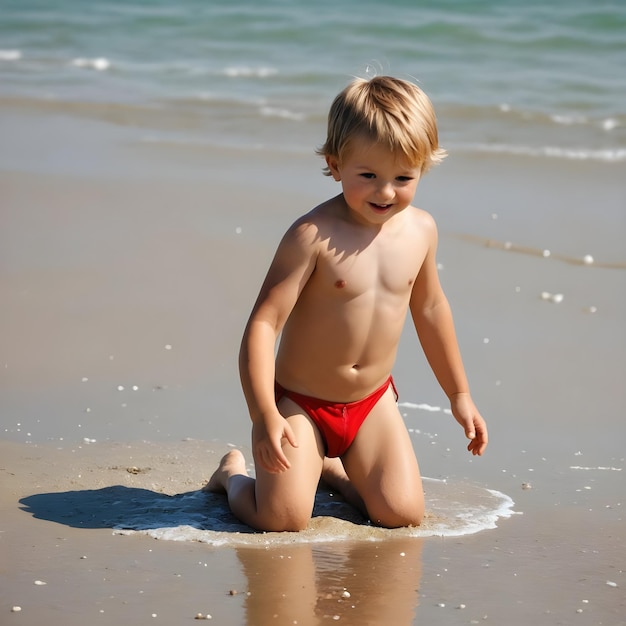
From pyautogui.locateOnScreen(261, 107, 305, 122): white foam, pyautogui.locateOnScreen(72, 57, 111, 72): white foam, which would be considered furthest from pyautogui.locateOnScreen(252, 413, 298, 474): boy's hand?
pyautogui.locateOnScreen(72, 57, 111, 72): white foam

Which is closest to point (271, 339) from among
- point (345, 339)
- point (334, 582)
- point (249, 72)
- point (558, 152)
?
point (345, 339)

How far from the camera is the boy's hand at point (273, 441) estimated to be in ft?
9.95

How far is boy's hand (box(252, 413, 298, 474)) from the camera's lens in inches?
119

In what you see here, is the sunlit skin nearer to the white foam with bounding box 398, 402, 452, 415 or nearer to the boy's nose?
the boy's nose

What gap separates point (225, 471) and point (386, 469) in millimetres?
468

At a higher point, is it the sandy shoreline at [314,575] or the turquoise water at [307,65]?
the turquoise water at [307,65]

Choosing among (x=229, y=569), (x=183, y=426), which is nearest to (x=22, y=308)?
(x=183, y=426)

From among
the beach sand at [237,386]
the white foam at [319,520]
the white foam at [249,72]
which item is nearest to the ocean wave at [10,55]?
the white foam at [249,72]

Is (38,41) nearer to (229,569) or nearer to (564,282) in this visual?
(564,282)

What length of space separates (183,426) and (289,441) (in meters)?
0.97

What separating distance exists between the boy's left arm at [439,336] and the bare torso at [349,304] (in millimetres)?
100

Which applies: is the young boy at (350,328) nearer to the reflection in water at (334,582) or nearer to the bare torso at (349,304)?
the bare torso at (349,304)

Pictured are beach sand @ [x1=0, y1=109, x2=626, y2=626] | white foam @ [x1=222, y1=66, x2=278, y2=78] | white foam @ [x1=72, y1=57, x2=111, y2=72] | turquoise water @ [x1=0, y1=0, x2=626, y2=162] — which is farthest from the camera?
white foam @ [x1=72, y1=57, x2=111, y2=72]

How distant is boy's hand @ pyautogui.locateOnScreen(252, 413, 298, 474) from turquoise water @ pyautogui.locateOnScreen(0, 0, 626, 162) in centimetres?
544
